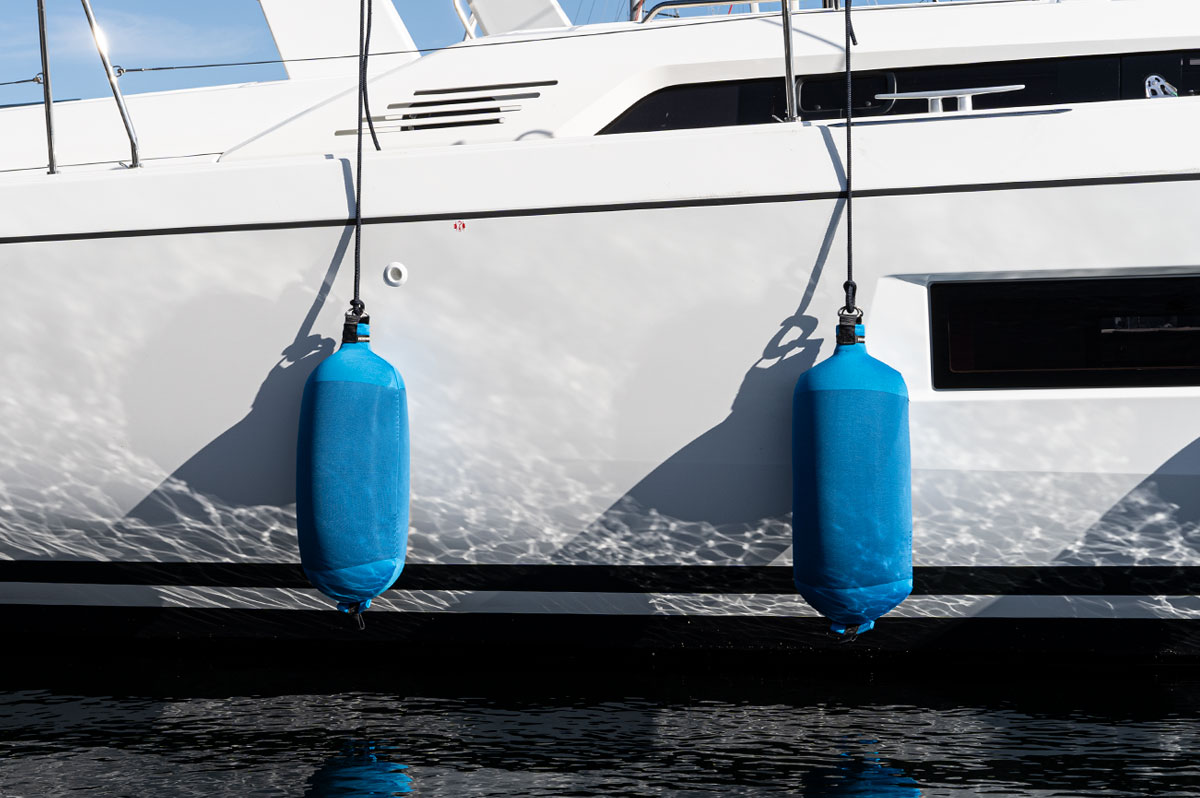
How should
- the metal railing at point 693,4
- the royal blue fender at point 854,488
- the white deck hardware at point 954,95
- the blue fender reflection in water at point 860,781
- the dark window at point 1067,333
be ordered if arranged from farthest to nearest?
the metal railing at point 693,4, the white deck hardware at point 954,95, the dark window at point 1067,333, the royal blue fender at point 854,488, the blue fender reflection in water at point 860,781

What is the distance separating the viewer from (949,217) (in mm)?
2639

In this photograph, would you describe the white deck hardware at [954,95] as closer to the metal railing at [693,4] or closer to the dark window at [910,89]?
the dark window at [910,89]

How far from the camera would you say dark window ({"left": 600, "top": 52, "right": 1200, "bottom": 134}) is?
3109mm

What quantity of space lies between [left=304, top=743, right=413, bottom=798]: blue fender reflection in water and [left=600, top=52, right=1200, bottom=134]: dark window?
1.88 meters

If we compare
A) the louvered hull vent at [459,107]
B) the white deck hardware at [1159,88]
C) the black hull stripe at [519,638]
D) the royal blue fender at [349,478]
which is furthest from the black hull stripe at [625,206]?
the black hull stripe at [519,638]

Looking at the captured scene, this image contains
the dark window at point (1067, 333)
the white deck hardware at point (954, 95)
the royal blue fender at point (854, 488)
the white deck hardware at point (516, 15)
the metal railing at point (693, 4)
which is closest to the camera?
the royal blue fender at point (854, 488)

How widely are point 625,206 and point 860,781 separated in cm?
145

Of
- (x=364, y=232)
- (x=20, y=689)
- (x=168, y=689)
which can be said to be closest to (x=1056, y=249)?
(x=364, y=232)

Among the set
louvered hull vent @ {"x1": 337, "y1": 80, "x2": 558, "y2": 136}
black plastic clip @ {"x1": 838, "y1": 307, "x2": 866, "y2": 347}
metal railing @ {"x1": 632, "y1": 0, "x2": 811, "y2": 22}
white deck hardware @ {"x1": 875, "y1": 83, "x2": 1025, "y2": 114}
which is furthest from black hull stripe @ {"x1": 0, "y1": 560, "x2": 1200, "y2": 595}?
metal railing @ {"x1": 632, "y1": 0, "x2": 811, "y2": 22}

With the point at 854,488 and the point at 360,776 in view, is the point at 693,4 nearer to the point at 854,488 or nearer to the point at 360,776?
the point at 854,488

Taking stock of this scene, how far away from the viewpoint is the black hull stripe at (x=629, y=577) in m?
2.69

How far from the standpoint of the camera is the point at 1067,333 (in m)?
2.65

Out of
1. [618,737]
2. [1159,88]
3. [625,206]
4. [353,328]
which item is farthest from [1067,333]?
[353,328]

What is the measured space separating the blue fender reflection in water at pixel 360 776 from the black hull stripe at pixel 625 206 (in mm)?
1315
